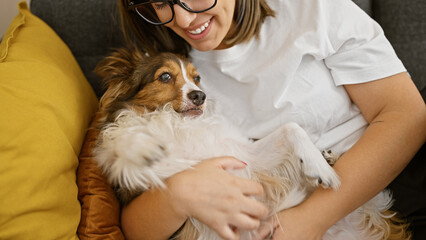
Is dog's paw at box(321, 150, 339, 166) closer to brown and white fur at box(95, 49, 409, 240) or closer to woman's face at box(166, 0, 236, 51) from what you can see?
brown and white fur at box(95, 49, 409, 240)

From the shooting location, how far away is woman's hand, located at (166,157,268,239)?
3.75 ft

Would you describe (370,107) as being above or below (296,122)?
above

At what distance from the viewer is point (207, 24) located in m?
1.45

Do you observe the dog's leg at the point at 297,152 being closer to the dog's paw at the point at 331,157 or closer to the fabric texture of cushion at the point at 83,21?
the dog's paw at the point at 331,157

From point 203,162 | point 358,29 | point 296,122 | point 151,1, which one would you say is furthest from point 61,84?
point 358,29

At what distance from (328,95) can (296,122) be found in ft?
0.62

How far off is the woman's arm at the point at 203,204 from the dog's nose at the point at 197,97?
0.35 meters

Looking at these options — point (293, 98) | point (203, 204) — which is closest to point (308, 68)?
point (293, 98)

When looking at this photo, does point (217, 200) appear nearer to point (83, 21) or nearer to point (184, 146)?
point (184, 146)

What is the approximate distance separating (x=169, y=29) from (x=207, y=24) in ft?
1.57

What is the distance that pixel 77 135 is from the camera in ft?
4.74

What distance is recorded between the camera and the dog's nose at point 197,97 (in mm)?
1528

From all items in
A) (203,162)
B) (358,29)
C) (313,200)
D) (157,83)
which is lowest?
(313,200)

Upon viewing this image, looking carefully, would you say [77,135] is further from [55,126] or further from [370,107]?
[370,107]
